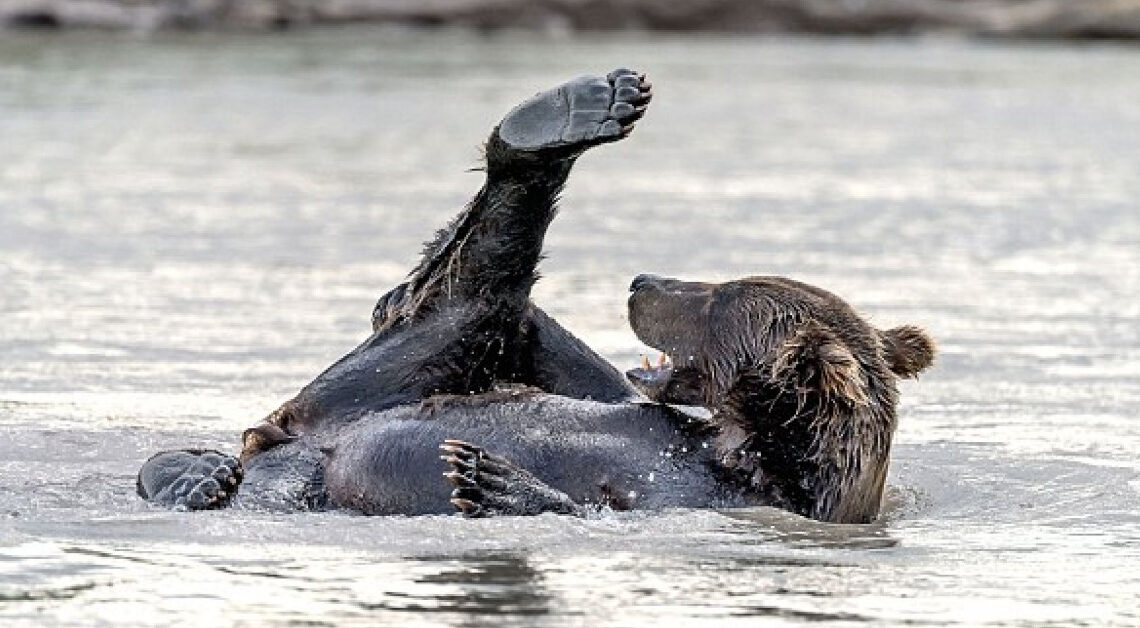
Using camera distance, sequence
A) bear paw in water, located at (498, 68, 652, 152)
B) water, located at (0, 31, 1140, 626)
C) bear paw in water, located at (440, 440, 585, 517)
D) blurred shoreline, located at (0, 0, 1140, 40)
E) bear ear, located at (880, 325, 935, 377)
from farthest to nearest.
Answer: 1. blurred shoreline, located at (0, 0, 1140, 40)
2. bear ear, located at (880, 325, 935, 377)
3. bear paw in water, located at (498, 68, 652, 152)
4. bear paw in water, located at (440, 440, 585, 517)
5. water, located at (0, 31, 1140, 626)

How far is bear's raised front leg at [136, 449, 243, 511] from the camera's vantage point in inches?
275

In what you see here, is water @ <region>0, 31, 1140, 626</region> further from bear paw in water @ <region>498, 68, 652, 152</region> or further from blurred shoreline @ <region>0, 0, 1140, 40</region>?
blurred shoreline @ <region>0, 0, 1140, 40</region>

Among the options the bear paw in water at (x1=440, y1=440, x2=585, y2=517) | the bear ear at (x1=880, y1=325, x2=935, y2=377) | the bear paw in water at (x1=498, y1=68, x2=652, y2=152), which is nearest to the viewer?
the bear paw in water at (x1=440, y1=440, x2=585, y2=517)

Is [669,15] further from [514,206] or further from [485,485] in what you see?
[485,485]

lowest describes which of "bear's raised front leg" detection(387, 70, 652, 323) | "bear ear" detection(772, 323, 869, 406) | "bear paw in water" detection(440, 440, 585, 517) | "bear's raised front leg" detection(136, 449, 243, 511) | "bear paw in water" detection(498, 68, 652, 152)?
"bear's raised front leg" detection(136, 449, 243, 511)

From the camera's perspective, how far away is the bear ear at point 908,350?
24.3ft

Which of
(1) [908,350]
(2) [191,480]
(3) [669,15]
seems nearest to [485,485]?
(2) [191,480]

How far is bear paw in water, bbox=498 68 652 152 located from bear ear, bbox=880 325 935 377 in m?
1.07

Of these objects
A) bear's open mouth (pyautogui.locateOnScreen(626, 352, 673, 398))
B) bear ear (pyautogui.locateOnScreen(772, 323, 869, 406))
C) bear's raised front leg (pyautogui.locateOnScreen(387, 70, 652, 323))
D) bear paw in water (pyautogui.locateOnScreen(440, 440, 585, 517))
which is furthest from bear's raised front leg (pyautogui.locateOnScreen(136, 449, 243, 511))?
bear ear (pyautogui.locateOnScreen(772, 323, 869, 406))

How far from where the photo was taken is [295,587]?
6.03 metres

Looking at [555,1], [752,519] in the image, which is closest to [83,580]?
[752,519]

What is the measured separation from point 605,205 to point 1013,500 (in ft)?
27.1

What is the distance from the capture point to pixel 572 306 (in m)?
11.4

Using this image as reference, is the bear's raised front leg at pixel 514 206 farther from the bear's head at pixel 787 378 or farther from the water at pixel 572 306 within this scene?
the water at pixel 572 306
